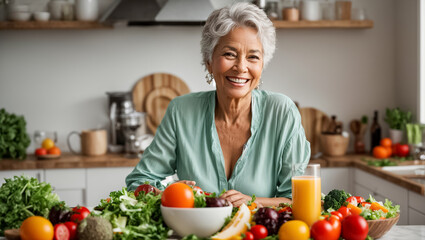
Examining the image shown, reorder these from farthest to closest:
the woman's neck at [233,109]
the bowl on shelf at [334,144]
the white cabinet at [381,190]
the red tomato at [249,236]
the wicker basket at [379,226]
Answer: the bowl on shelf at [334,144] < the white cabinet at [381,190] < the woman's neck at [233,109] < the wicker basket at [379,226] < the red tomato at [249,236]

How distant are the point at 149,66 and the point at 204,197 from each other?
9.45 ft

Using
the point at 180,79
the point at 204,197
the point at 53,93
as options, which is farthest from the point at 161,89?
the point at 204,197

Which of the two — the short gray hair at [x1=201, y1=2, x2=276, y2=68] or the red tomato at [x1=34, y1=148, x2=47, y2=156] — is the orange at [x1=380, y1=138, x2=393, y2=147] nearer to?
the short gray hair at [x1=201, y1=2, x2=276, y2=68]

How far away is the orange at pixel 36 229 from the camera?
136cm

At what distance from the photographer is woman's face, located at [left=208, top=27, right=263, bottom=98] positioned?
2.06 meters

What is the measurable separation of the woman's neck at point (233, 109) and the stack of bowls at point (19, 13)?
2.26 m

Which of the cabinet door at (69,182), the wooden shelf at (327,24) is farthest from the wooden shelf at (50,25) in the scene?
the wooden shelf at (327,24)

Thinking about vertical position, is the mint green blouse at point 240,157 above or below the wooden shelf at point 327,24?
below

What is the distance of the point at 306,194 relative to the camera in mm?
1475

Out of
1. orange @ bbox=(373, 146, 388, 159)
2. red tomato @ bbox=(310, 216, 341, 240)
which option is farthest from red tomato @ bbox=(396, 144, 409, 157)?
A: red tomato @ bbox=(310, 216, 341, 240)

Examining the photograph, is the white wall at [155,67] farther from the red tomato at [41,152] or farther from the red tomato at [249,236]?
the red tomato at [249,236]

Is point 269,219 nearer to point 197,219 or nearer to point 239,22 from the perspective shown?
point 197,219

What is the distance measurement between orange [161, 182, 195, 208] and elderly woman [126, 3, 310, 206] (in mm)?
621

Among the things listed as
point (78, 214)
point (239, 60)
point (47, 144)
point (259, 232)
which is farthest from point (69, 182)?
point (259, 232)
